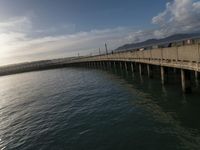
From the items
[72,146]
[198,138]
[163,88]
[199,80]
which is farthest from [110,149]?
[199,80]

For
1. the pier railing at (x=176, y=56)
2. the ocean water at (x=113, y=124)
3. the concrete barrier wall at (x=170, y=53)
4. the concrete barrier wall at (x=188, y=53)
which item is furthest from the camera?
the concrete barrier wall at (x=170, y=53)

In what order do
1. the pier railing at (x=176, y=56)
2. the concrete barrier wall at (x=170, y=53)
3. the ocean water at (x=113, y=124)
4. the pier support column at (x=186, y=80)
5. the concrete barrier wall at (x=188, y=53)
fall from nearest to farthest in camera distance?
1. the ocean water at (x=113, y=124)
2. the concrete barrier wall at (x=188, y=53)
3. the pier railing at (x=176, y=56)
4. the pier support column at (x=186, y=80)
5. the concrete barrier wall at (x=170, y=53)

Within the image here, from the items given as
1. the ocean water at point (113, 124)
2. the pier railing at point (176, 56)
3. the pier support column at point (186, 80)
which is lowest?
the ocean water at point (113, 124)

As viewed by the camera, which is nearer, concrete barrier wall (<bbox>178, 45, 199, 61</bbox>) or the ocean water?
the ocean water

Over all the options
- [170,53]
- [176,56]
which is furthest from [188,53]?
[170,53]

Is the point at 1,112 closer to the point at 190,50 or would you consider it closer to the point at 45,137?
the point at 45,137

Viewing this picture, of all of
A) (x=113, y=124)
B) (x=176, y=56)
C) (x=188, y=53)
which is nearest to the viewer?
(x=113, y=124)

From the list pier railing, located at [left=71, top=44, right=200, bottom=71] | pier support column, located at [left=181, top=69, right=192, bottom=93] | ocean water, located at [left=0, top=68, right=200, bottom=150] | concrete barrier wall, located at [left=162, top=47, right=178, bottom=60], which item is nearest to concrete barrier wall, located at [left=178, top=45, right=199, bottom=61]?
pier railing, located at [left=71, top=44, right=200, bottom=71]

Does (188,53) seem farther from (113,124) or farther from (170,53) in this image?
(113,124)

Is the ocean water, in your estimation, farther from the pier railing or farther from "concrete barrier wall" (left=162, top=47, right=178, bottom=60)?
"concrete barrier wall" (left=162, top=47, right=178, bottom=60)

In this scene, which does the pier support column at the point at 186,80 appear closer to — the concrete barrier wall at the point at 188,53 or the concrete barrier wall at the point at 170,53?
the concrete barrier wall at the point at 188,53

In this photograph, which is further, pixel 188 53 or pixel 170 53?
pixel 170 53

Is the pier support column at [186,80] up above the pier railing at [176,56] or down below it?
below

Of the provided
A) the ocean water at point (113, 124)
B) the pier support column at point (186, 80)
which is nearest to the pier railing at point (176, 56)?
the pier support column at point (186, 80)
